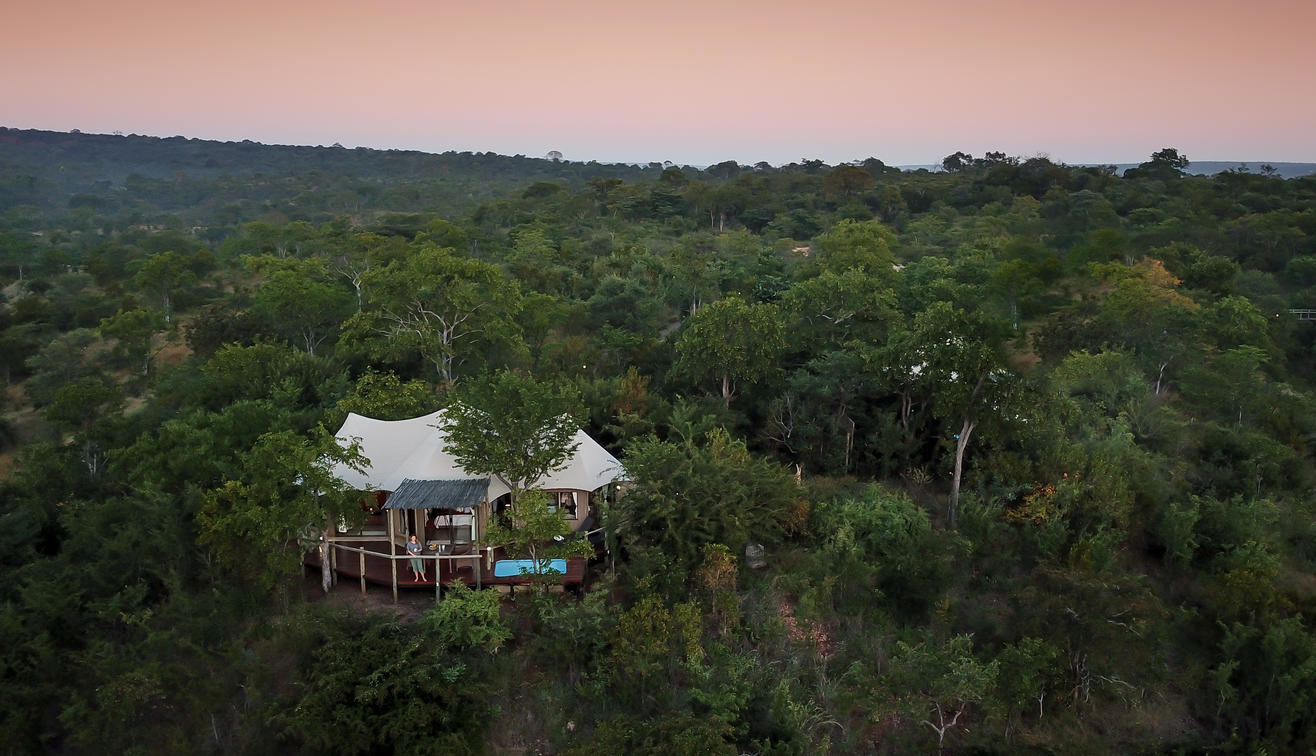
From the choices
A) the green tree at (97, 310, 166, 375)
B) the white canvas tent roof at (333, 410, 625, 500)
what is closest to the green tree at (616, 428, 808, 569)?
the white canvas tent roof at (333, 410, 625, 500)

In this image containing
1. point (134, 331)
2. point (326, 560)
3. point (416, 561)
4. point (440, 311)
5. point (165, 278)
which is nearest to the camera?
point (416, 561)

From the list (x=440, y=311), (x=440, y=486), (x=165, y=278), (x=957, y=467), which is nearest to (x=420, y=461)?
(x=440, y=486)

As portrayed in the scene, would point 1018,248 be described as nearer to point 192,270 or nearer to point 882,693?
point 882,693

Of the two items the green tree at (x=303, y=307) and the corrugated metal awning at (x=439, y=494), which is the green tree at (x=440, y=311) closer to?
the green tree at (x=303, y=307)

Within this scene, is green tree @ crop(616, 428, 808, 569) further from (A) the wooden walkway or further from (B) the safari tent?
(A) the wooden walkway

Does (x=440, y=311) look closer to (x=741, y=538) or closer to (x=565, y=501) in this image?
(x=565, y=501)

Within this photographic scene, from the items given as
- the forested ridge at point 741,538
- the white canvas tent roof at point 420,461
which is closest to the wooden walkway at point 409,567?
the forested ridge at point 741,538
